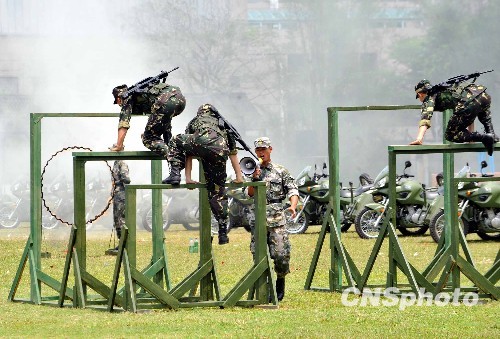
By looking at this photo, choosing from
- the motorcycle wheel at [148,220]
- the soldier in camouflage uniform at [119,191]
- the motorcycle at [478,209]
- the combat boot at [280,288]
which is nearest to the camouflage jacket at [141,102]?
the combat boot at [280,288]

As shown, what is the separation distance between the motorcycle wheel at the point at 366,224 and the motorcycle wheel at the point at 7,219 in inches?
393

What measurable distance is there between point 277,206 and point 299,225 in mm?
12301

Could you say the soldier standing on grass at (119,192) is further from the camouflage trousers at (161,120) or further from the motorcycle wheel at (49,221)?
the camouflage trousers at (161,120)

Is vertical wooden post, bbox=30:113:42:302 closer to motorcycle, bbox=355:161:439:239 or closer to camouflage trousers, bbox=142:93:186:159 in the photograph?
camouflage trousers, bbox=142:93:186:159

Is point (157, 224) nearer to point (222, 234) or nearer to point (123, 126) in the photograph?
point (222, 234)

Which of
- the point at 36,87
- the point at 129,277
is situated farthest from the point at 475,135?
the point at 36,87

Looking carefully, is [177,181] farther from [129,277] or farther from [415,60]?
[415,60]

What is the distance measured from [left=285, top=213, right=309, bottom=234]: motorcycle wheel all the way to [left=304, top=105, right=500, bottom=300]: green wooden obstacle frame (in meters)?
10.6

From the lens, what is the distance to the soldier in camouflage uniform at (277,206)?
14.7 m

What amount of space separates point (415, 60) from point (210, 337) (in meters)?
43.3

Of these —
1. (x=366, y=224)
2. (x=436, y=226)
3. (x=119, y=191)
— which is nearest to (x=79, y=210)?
(x=119, y=191)

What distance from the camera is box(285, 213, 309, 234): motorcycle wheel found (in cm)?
2698

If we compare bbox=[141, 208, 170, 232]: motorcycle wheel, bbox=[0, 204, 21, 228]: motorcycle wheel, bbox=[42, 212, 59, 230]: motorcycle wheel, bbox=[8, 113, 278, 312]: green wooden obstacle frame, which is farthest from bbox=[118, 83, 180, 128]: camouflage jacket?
bbox=[0, 204, 21, 228]: motorcycle wheel

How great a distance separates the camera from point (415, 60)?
5394cm
